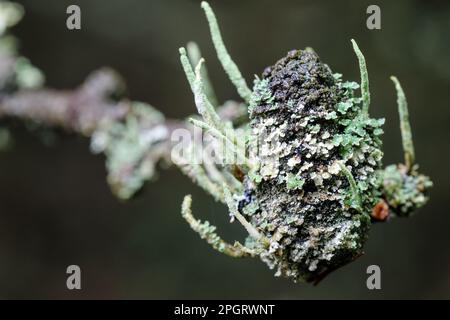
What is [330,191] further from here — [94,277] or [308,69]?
[94,277]

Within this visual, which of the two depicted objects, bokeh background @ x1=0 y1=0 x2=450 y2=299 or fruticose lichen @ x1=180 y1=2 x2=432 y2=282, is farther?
bokeh background @ x1=0 y1=0 x2=450 y2=299

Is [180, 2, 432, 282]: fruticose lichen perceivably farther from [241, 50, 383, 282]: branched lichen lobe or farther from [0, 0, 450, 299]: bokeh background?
[0, 0, 450, 299]: bokeh background

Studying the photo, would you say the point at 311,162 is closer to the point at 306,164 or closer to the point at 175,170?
the point at 306,164

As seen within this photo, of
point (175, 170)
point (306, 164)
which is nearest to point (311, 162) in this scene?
point (306, 164)

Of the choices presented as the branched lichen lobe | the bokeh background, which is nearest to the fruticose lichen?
the branched lichen lobe

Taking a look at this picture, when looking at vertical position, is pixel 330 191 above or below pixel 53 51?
below

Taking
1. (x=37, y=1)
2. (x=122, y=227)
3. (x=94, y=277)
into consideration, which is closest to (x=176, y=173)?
(x=122, y=227)

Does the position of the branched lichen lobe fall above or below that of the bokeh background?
below
